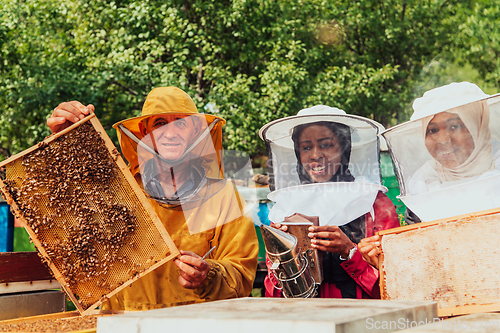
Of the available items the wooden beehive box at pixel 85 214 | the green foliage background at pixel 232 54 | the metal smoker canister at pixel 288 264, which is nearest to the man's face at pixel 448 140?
the metal smoker canister at pixel 288 264

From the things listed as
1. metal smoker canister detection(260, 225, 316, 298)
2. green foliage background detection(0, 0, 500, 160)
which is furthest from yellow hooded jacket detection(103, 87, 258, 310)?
green foliage background detection(0, 0, 500, 160)

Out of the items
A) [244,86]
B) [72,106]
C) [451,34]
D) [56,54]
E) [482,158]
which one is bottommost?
[482,158]

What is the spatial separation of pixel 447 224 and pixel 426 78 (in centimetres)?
1241

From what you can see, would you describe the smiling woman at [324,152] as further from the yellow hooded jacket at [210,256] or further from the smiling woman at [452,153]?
the yellow hooded jacket at [210,256]

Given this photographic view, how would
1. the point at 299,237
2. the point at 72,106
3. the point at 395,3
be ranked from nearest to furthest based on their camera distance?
the point at 72,106 → the point at 299,237 → the point at 395,3

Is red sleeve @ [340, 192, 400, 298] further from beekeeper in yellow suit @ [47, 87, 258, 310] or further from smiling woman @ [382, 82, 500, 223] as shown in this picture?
beekeeper in yellow suit @ [47, 87, 258, 310]

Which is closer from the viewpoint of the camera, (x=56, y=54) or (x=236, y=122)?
(x=236, y=122)

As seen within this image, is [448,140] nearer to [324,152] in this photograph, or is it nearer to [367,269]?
[324,152]

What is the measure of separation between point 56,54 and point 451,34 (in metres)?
11.7

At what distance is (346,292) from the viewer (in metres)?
2.41

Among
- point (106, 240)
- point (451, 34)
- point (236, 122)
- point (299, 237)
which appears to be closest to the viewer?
point (106, 240)

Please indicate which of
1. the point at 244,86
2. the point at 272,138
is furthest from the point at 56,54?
the point at 272,138

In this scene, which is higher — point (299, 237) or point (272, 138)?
point (272, 138)

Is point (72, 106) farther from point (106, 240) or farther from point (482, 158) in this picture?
point (482, 158)
